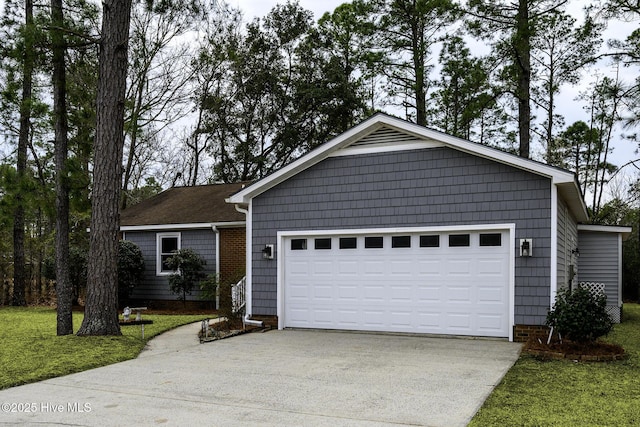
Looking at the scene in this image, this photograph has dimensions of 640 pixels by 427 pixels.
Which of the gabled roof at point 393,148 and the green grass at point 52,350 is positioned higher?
the gabled roof at point 393,148

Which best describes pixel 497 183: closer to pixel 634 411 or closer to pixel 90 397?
pixel 634 411

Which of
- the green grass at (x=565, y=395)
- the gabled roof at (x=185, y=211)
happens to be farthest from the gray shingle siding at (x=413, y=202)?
the gabled roof at (x=185, y=211)

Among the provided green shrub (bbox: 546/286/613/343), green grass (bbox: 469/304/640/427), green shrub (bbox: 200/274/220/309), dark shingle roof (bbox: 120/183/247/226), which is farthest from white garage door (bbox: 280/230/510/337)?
dark shingle roof (bbox: 120/183/247/226)

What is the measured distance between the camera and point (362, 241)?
11.8 m

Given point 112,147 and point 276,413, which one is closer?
point 276,413

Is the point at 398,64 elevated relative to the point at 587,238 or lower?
elevated

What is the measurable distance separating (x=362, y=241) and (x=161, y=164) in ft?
64.8

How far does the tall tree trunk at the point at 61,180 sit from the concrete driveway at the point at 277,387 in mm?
2208

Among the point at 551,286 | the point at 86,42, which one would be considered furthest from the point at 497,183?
the point at 86,42

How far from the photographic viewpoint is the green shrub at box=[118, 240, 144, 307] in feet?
55.8

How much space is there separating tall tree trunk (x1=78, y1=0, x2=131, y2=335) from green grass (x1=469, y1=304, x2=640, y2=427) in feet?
23.4

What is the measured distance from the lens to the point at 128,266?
17.1m

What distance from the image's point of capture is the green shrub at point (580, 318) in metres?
8.77

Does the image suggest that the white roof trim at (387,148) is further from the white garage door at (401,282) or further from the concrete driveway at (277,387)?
the concrete driveway at (277,387)
